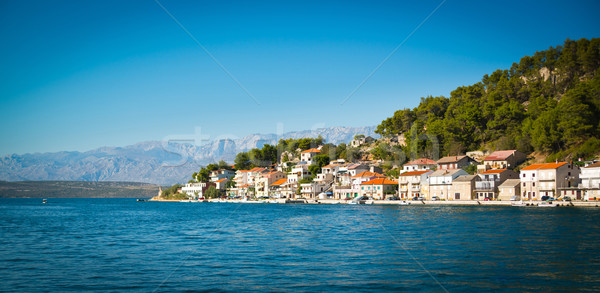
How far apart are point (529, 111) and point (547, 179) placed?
20494 millimetres

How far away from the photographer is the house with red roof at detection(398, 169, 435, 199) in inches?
2881

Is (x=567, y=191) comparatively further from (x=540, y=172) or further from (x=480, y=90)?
(x=480, y=90)

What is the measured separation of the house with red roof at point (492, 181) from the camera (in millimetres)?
62750

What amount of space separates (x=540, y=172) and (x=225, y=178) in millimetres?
92372

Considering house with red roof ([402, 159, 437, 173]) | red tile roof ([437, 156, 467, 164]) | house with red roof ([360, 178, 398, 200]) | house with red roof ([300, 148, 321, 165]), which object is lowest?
house with red roof ([360, 178, 398, 200])

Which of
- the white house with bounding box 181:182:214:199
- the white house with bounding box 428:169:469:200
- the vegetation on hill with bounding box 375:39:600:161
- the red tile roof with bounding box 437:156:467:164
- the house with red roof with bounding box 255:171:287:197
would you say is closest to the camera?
the vegetation on hill with bounding box 375:39:600:161

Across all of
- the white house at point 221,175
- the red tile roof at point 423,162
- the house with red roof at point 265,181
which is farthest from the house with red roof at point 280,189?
the red tile roof at point 423,162

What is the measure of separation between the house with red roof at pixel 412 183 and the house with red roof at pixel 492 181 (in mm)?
9921

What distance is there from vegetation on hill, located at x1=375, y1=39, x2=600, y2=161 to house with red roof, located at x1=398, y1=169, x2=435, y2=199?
9992 millimetres

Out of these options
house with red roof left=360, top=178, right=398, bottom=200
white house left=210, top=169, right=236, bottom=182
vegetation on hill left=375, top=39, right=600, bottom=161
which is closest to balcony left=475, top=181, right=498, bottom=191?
vegetation on hill left=375, top=39, right=600, bottom=161

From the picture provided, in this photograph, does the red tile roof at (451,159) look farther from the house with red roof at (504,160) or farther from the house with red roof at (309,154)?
the house with red roof at (309,154)

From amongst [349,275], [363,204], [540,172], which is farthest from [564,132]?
[349,275]

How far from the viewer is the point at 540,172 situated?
187ft

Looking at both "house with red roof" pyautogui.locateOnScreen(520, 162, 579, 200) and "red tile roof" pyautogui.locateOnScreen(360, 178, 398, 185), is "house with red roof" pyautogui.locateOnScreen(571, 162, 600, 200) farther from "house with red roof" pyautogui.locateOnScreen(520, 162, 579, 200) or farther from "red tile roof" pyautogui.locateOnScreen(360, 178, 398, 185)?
"red tile roof" pyautogui.locateOnScreen(360, 178, 398, 185)
